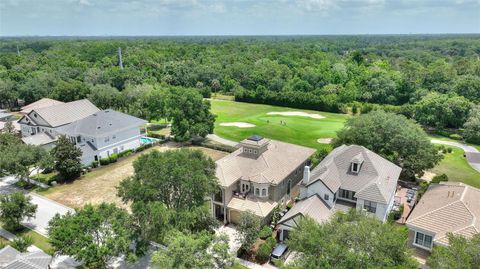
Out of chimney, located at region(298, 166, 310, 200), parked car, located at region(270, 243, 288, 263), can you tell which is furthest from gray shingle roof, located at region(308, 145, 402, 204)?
parked car, located at region(270, 243, 288, 263)

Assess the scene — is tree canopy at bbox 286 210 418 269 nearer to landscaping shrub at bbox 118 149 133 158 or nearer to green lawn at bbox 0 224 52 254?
green lawn at bbox 0 224 52 254

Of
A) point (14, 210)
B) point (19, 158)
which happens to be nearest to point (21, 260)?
point (14, 210)

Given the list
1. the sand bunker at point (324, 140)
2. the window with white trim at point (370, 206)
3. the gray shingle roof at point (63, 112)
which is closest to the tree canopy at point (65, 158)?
the gray shingle roof at point (63, 112)

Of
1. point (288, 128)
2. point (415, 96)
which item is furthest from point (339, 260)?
point (415, 96)

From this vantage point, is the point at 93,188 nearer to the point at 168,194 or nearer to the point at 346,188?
the point at 168,194

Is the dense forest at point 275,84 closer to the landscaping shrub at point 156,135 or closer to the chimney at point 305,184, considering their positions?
the landscaping shrub at point 156,135

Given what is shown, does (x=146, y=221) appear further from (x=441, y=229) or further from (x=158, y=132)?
(x=158, y=132)
